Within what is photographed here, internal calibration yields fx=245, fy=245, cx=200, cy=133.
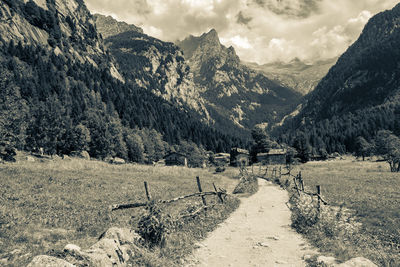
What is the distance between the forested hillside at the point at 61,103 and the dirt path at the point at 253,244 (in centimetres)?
3064

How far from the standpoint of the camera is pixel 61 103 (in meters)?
105

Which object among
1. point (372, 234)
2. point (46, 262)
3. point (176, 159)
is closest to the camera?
point (46, 262)

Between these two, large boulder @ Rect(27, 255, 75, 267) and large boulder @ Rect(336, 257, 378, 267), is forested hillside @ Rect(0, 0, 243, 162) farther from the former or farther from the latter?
large boulder @ Rect(336, 257, 378, 267)

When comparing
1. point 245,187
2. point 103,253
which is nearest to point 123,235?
point 103,253

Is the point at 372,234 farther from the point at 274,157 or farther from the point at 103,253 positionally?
the point at 274,157

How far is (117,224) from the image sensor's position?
14.1m

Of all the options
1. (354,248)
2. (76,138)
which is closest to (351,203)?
(354,248)

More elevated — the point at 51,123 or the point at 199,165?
the point at 51,123

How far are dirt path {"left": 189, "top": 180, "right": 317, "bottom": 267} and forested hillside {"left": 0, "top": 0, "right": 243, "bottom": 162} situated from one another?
30.6 m

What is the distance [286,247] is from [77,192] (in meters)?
17.5

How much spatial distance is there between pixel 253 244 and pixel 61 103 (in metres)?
113

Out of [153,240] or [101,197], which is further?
[101,197]

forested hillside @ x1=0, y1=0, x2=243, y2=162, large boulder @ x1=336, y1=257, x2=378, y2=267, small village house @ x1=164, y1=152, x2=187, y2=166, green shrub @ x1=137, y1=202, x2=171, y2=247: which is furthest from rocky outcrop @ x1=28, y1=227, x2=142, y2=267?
small village house @ x1=164, y1=152, x2=187, y2=166

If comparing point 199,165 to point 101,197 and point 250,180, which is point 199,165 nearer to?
point 250,180
